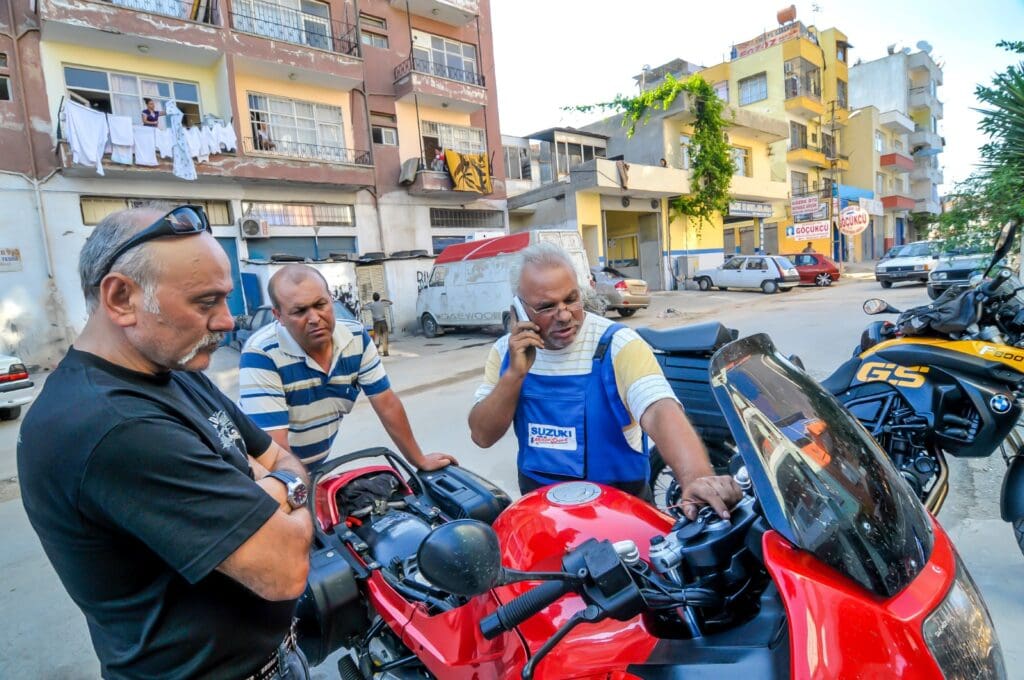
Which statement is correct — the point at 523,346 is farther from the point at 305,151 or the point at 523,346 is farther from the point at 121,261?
the point at 305,151

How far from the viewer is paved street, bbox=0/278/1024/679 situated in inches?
101

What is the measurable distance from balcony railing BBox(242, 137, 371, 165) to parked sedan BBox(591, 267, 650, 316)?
8210mm

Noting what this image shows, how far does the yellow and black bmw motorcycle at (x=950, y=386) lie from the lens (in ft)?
8.18

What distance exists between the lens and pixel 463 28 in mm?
19781

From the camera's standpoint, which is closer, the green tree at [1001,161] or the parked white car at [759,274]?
the green tree at [1001,161]

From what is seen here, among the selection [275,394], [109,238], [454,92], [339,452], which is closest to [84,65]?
[454,92]

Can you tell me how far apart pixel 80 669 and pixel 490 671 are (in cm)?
232

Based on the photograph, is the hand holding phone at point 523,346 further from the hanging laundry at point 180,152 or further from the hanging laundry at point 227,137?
the hanging laundry at point 227,137

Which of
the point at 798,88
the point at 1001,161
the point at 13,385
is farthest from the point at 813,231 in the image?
the point at 13,385

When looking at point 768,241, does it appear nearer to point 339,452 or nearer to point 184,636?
point 339,452

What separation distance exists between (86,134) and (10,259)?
3.14 metres

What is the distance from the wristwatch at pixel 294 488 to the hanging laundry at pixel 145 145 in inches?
566

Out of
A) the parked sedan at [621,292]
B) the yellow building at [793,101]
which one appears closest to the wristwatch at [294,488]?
the parked sedan at [621,292]

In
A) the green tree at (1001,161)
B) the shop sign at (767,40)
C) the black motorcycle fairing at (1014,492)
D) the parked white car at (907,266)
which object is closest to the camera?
the black motorcycle fairing at (1014,492)
